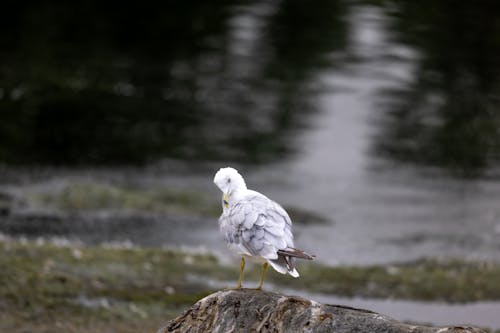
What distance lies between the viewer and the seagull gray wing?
26.8 ft

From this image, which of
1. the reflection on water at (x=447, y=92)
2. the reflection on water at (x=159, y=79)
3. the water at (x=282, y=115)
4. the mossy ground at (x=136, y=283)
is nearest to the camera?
the mossy ground at (x=136, y=283)

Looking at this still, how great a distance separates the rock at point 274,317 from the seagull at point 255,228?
0.25 m

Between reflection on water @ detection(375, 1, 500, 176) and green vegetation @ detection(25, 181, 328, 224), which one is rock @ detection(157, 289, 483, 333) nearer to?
green vegetation @ detection(25, 181, 328, 224)

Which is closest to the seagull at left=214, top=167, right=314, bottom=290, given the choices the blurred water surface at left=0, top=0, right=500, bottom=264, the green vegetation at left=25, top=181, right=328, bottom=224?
the blurred water surface at left=0, top=0, right=500, bottom=264

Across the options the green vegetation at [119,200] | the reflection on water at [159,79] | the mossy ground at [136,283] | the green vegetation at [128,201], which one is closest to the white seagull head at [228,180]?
the mossy ground at [136,283]

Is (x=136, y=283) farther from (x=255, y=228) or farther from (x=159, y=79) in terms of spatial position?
(x=159, y=79)

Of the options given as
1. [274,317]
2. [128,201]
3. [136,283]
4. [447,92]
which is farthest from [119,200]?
[447,92]

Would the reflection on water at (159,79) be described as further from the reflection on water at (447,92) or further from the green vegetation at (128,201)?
the green vegetation at (128,201)

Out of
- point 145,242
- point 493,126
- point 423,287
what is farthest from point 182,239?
point 493,126

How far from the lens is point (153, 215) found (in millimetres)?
23016

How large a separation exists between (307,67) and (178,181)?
45.3ft

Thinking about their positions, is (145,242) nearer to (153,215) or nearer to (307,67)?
(153,215)

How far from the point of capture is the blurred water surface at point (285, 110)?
24.3m

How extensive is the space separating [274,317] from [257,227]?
→ 826mm
